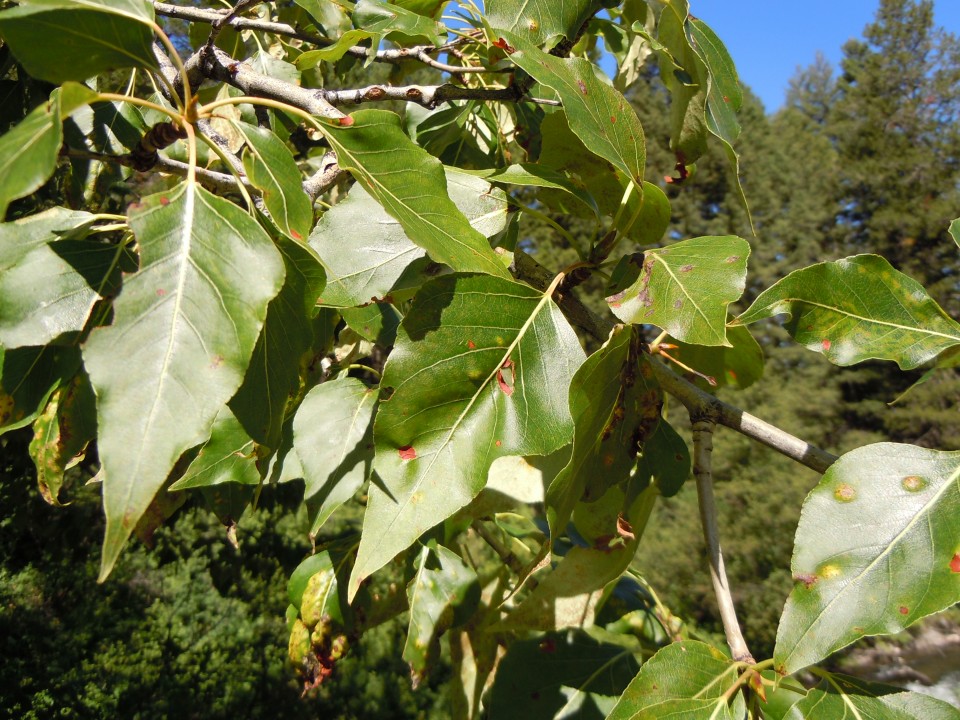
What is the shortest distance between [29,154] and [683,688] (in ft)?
2.17

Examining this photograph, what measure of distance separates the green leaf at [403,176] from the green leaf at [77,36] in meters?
0.15

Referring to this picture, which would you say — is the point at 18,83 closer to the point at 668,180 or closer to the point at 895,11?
the point at 668,180

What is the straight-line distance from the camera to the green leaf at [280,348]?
1.80 feet

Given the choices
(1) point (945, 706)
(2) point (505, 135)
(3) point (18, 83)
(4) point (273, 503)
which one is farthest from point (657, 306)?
(4) point (273, 503)

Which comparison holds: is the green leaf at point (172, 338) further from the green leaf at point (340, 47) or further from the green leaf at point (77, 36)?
the green leaf at point (340, 47)

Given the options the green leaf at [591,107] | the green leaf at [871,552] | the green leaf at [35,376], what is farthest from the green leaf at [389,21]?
the green leaf at [871,552]

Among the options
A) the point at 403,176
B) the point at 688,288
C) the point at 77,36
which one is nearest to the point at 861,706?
the point at 688,288

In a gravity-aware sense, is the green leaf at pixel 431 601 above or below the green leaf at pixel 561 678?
below

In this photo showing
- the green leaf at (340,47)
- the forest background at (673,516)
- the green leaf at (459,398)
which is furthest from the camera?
the forest background at (673,516)

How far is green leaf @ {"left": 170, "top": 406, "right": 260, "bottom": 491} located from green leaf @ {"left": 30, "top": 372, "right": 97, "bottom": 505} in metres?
0.10

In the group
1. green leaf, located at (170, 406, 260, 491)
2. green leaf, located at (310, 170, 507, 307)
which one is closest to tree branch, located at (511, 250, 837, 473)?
green leaf, located at (310, 170, 507, 307)

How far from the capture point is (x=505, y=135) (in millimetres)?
1367

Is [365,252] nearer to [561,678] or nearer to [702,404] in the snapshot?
[702,404]

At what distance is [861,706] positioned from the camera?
0.65m
